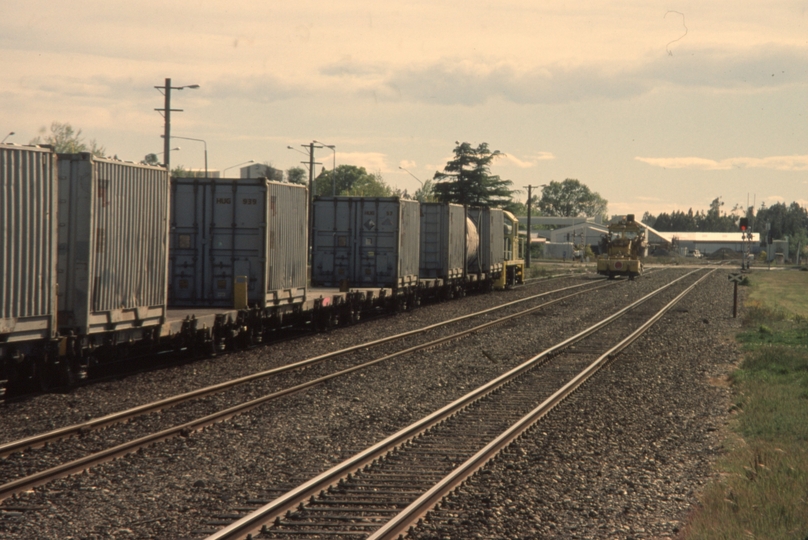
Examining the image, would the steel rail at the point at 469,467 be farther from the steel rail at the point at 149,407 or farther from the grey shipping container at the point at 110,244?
the grey shipping container at the point at 110,244

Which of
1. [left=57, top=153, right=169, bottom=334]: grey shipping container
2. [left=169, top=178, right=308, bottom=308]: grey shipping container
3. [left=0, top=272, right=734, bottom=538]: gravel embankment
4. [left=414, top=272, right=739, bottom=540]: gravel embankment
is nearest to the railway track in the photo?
[left=0, top=272, right=734, bottom=538]: gravel embankment

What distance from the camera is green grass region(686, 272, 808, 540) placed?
25.4 feet

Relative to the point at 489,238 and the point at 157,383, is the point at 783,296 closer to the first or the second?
the point at 489,238

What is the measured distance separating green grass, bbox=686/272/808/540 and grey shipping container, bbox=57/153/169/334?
355 inches

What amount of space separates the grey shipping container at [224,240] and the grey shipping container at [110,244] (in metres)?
3.07

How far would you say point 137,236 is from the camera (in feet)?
49.4

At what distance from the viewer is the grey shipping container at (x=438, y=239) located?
3219 centimetres

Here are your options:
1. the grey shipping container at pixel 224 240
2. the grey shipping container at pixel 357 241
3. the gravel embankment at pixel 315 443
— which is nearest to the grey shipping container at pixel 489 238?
the grey shipping container at pixel 357 241

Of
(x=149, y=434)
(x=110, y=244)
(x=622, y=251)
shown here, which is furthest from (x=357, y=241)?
(x=622, y=251)

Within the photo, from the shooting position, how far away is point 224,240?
754 inches

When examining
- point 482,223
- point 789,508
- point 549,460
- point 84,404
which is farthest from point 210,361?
point 482,223

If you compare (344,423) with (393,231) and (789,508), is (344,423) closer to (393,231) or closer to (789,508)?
(789,508)

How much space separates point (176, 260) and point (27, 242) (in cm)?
707

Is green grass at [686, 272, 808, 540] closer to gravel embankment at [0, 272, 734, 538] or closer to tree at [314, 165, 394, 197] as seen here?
gravel embankment at [0, 272, 734, 538]
